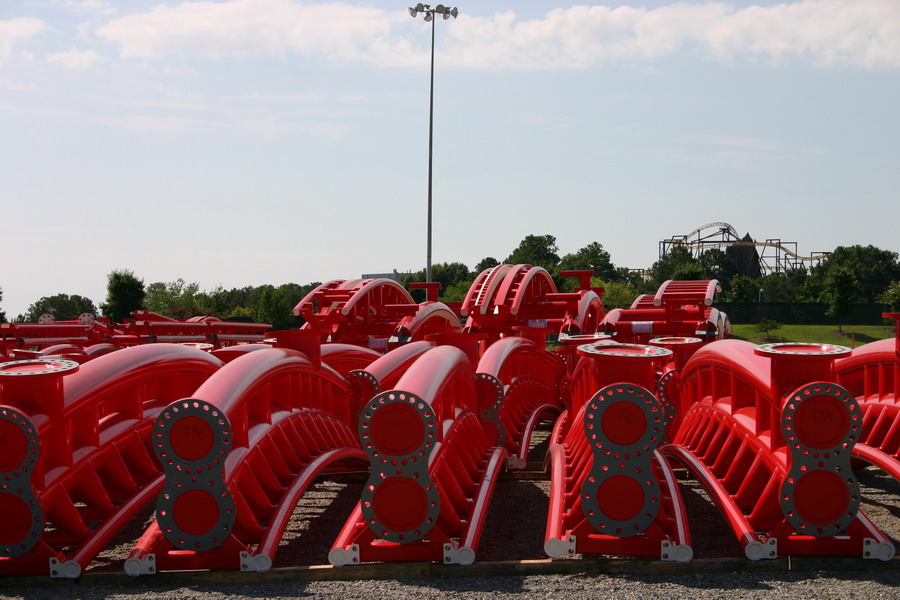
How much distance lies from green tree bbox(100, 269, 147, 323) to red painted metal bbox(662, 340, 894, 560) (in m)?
46.3

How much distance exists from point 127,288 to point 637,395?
4778 cm

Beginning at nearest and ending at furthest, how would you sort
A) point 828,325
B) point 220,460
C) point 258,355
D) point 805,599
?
point 805,599 → point 220,460 → point 258,355 → point 828,325

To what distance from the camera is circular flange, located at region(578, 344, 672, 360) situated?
7500 millimetres

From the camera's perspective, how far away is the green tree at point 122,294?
4975 cm

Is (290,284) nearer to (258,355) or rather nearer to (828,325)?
(828,325)

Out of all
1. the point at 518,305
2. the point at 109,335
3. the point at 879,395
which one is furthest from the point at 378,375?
the point at 109,335

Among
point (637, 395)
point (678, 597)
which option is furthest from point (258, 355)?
point (678, 597)

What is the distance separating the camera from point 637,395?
6629mm

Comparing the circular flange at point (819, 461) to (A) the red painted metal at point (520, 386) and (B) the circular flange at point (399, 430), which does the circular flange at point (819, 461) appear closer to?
(B) the circular flange at point (399, 430)

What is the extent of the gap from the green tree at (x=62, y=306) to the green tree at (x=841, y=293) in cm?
6751

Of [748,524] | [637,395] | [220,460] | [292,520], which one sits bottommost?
[292,520]

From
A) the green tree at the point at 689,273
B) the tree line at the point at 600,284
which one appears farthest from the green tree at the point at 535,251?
the green tree at the point at 689,273

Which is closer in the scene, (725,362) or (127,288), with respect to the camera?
(725,362)

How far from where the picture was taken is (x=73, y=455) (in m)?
7.46
